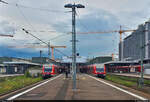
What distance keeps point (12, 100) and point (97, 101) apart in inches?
192

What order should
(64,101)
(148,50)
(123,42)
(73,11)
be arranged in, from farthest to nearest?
(123,42) → (148,50) → (73,11) → (64,101)

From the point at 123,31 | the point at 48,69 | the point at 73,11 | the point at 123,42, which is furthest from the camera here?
the point at 123,42

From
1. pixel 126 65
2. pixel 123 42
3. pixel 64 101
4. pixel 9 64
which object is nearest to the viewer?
pixel 64 101

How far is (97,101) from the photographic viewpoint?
35.7ft

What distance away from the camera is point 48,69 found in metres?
38.2

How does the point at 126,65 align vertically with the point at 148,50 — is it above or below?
below

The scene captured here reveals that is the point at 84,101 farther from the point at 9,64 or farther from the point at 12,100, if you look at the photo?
the point at 9,64

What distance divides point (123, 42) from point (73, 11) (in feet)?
410

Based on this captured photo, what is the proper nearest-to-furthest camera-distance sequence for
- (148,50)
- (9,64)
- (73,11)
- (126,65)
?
(73,11) → (9,64) → (126,65) → (148,50)

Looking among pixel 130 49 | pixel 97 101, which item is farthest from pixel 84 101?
pixel 130 49

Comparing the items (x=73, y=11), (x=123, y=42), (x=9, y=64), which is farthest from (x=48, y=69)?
(x=123, y=42)

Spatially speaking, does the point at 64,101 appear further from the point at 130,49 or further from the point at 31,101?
the point at 130,49

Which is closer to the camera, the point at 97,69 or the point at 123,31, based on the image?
the point at 97,69

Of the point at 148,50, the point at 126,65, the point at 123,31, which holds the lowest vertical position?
the point at 126,65
